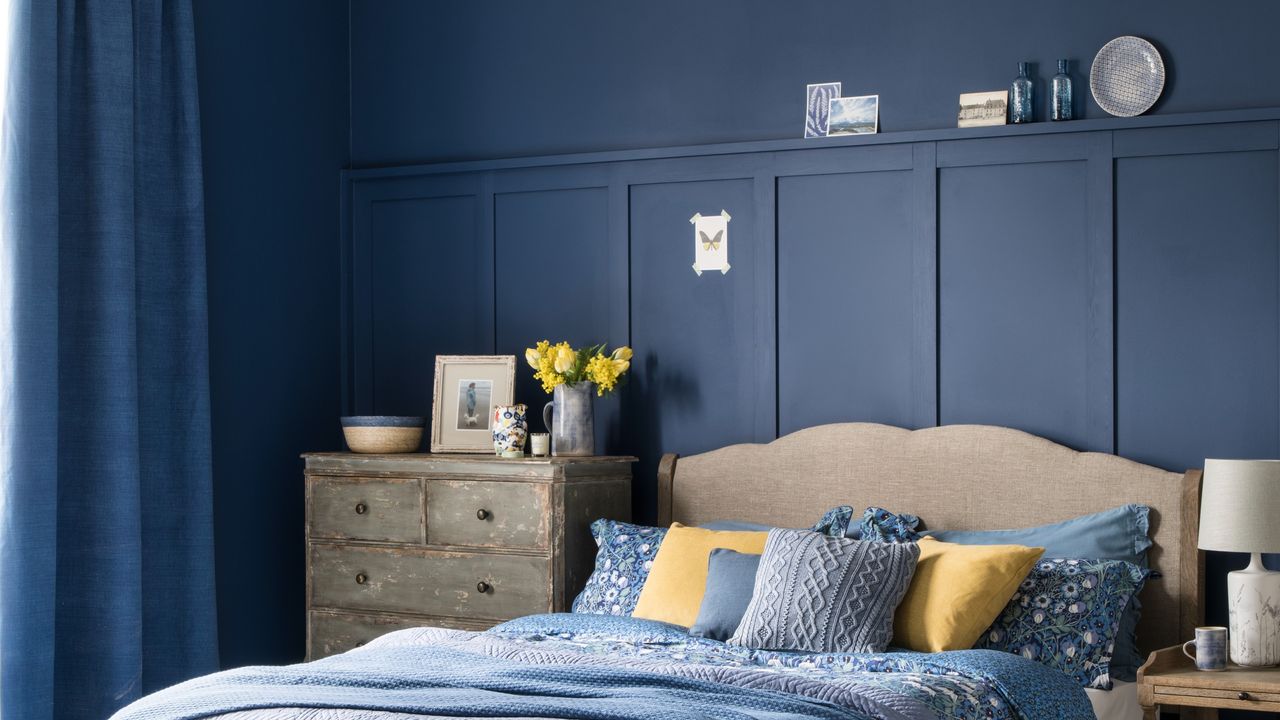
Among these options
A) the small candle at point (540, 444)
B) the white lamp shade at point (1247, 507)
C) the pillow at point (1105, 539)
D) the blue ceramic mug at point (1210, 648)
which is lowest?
the blue ceramic mug at point (1210, 648)

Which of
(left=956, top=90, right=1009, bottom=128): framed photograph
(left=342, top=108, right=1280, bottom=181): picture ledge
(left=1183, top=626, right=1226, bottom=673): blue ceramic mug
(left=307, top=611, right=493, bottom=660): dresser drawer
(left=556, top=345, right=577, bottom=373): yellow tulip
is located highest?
(left=956, top=90, right=1009, bottom=128): framed photograph

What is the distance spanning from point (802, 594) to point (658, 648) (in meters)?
0.36

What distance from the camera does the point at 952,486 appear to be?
3.71 meters

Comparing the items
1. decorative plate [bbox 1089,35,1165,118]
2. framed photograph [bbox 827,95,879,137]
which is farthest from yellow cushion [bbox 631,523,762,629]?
decorative plate [bbox 1089,35,1165,118]

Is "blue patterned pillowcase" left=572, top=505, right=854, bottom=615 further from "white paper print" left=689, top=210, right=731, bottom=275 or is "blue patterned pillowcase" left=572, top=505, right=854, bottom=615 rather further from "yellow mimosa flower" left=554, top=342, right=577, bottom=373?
"white paper print" left=689, top=210, right=731, bottom=275

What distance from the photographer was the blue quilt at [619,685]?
229cm

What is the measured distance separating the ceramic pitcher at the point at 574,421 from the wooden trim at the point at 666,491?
24cm

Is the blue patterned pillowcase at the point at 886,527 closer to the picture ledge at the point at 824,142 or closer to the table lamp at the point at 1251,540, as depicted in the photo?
the table lamp at the point at 1251,540

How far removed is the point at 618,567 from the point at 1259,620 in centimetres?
163

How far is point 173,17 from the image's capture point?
3893 millimetres

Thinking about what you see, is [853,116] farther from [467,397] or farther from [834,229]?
[467,397]

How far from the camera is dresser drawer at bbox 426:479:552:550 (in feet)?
12.3

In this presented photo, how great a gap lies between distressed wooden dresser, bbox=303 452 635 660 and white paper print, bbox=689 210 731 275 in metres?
0.66

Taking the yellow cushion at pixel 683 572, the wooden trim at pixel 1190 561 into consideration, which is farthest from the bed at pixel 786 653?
the yellow cushion at pixel 683 572
